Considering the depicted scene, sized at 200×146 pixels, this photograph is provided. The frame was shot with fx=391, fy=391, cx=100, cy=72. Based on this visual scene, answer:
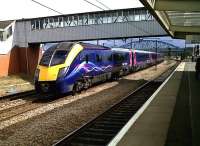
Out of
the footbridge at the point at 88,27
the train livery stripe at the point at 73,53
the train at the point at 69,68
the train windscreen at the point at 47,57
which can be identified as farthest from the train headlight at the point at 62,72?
the footbridge at the point at 88,27

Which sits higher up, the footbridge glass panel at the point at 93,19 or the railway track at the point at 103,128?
the footbridge glass panel at the point at 93,19

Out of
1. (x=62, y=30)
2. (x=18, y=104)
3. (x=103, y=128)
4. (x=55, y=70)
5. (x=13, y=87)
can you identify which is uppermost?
(x=62, y=30)

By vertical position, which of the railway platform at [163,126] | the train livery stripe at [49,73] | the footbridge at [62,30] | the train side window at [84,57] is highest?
the footbridge at [62,30]

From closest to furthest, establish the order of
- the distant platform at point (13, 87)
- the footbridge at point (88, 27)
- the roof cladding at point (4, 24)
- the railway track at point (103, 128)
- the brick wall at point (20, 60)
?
the railway track at point (103, 128) < the distant platform at point (13, 87) < the brick wall at point (20, 60) < the footbridge at point (88, 27) < the roof cladding at point (4, 24)

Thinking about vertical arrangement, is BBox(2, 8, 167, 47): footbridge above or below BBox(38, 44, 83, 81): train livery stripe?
above

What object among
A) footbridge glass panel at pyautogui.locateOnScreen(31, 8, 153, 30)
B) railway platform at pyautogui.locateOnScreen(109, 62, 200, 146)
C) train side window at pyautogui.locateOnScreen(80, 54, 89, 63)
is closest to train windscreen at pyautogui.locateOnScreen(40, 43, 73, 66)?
train side window at pyautogui.locateOnScreen(80, 54, 89, 63)

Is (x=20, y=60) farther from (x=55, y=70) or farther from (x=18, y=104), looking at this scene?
(x=18, y=104)

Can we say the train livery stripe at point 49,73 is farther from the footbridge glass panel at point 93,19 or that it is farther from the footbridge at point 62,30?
the footbridge glass panel at point 93,19

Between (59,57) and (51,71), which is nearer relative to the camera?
(51,71)

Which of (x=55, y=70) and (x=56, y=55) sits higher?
(x=56, y=55)

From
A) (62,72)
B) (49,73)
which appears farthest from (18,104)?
(62,72)

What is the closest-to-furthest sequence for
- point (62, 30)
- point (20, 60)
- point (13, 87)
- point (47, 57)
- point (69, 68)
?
1. point (69, 68)
2. point (47, 57)
3. point (13, 87)
4. point (20, 60)
5. point (62, 30)

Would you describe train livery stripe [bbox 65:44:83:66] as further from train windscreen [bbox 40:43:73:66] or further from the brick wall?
the brick wall

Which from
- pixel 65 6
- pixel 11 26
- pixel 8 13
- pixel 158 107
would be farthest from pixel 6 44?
pixel 158 107
